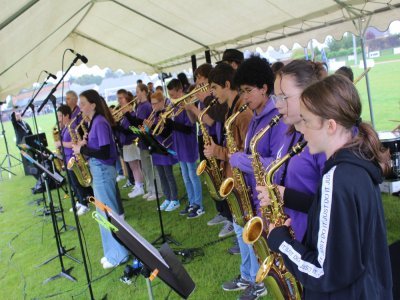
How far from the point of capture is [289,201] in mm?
2061

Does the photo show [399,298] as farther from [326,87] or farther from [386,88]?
[386,88]

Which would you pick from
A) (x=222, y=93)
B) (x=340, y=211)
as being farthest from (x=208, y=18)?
(x=340, y=211)

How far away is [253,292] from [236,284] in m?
0.28

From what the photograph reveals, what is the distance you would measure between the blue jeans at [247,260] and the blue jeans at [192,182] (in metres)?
2.36

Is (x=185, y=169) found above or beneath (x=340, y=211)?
beneath

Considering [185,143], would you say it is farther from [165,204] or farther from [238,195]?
[238,195]

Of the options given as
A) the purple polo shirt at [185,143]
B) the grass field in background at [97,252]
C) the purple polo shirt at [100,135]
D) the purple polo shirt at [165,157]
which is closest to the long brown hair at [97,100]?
the purple polo shirt at [100,135]

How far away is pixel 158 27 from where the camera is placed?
795 centimetres

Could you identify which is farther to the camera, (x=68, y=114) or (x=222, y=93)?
(x=68, y=114)

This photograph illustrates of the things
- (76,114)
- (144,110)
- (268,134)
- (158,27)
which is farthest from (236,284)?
(158,27)

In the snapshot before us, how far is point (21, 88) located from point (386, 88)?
728 inches

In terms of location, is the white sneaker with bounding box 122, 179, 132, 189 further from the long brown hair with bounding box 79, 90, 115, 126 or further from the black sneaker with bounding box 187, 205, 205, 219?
the long brown hair with bounding box 79, 90, 115, 126

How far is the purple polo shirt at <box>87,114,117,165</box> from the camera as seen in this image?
417cm

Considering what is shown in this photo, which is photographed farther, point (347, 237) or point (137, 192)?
point (137, 192)
